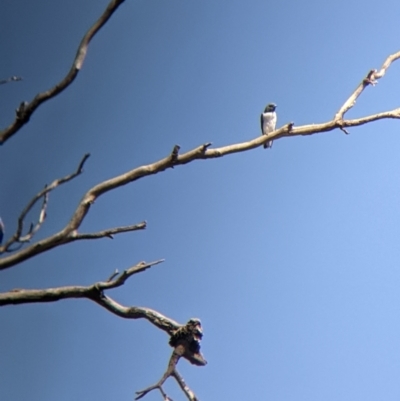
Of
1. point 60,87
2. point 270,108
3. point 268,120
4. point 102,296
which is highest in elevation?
point 270,108

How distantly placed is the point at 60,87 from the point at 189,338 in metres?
1.27

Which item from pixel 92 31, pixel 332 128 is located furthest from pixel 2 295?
pixel 332 128

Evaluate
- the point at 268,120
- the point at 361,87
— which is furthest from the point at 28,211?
the point at 268,120

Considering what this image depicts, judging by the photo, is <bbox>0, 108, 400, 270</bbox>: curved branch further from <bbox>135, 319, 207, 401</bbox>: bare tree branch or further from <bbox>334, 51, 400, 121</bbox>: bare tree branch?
<bbox>135, 319, 207, 401</bbox>: bare tree branch

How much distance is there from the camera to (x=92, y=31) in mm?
3252

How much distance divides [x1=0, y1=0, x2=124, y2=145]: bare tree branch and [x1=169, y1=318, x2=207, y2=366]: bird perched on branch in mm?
1147

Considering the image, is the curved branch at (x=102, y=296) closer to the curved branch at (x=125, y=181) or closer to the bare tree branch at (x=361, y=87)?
the curved branch at (x=125, y=181)

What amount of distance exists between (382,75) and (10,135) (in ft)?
7.41

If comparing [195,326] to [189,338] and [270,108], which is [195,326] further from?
[270,108]

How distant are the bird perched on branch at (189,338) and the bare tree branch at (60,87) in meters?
1.15

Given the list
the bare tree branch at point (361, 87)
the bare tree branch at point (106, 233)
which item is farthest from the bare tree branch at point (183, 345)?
the bare tree branch at point (361, 87)

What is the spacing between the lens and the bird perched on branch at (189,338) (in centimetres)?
308

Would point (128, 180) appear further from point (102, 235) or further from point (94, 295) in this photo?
point (94, 295)

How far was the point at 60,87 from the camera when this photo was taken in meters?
3.10
